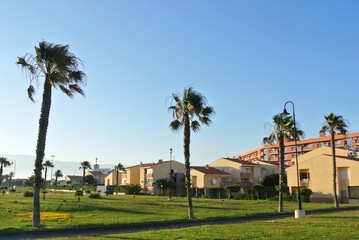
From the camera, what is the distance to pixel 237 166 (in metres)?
96.3

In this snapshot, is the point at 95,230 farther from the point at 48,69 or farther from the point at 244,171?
the point at 244,171

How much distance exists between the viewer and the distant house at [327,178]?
61188 millimetres

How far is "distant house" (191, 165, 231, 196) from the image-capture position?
295 feet

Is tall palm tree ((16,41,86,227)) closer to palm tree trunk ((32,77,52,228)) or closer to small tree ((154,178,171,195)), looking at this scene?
palm tree trunk ((32,77,52,228))

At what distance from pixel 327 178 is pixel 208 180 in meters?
31.4

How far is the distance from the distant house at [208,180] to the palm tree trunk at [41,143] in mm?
69091

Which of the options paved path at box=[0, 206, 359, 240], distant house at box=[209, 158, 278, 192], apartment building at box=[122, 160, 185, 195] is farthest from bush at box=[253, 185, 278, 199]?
Answer: paved path at box=[0, 206, 359, 240]

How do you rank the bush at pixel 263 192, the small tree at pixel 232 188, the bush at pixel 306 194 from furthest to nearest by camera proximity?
the small tree at pixel 232 188, the bush at pixel 263 192, the bush at pixel 306 194

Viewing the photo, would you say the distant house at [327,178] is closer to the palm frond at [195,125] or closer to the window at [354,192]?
the window at [354,192]

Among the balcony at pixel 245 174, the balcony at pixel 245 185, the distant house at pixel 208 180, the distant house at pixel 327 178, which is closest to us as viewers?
the distant house at pixel 327 178

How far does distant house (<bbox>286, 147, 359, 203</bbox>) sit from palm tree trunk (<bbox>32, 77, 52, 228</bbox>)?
51.6 m

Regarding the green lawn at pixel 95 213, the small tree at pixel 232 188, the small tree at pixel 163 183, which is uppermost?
the small tree at pixel 163 183

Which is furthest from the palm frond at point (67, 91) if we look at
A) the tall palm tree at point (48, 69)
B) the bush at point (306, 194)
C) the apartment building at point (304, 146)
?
the apartment building at point (304, 146)

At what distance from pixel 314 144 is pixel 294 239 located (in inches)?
4795
